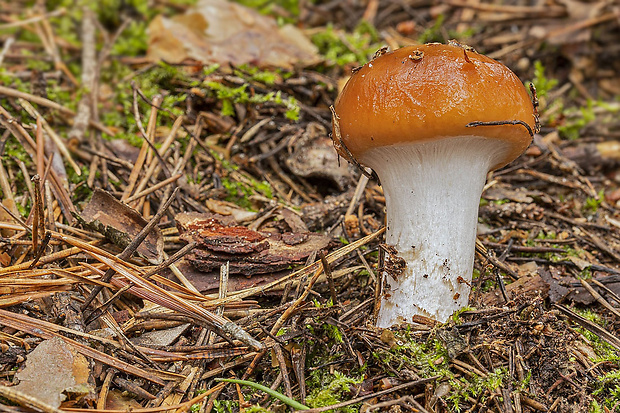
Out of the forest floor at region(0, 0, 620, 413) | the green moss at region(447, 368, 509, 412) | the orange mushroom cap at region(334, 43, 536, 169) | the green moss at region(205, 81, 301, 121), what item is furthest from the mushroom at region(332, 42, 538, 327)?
the green moss at region(205, 81, 301, 121)

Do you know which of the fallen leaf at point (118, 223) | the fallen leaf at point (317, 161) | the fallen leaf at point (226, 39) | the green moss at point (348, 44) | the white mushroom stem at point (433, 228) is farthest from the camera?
the green moss at point (348, 44)

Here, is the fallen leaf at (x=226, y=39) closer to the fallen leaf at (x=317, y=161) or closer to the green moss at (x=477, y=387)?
the fallen leaf at (x=317, y=161)

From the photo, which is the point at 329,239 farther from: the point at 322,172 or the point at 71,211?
the point at 71,211

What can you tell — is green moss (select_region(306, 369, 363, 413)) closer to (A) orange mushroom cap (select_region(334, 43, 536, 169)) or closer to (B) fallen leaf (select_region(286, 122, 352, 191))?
(A) orange mushroom cap (select_region(334, 43, 536, 169))

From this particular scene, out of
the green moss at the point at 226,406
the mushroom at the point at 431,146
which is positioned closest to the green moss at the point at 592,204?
the mushroom at the point at 431,146

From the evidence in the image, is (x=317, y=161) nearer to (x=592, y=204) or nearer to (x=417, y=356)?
(x=417, y=356)

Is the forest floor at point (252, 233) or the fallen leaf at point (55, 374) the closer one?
the fallen leaf at point (55, 374)

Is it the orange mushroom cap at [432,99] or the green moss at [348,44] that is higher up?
the orange mushroom cap at [432,99]

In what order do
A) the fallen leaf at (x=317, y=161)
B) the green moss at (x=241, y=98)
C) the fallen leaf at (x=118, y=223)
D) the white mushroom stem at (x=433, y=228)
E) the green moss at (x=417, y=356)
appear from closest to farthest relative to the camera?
1. the green moss at (x=417, y=356)
2. the white mushroom stem at (x=433, y=228)
3. the fallen leaf at (x=118, y=223)
4. the fallen leaf at (x=317, y=161)
5. the green moss at (x=241, y=98)

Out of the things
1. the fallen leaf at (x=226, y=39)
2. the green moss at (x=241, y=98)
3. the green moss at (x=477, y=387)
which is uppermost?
the fallen leaf at (x=226, y=39)
